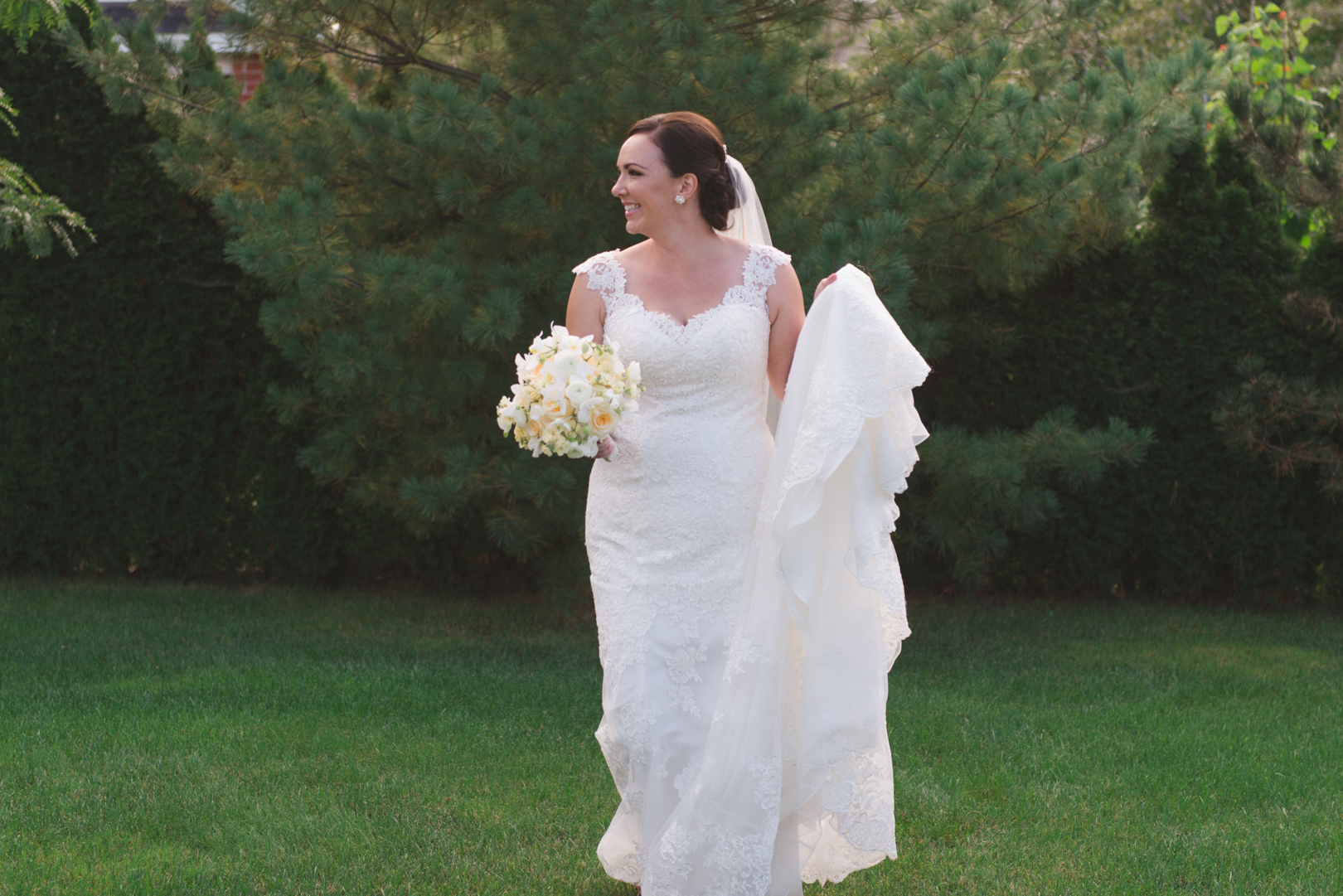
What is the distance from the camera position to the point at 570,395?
295cm

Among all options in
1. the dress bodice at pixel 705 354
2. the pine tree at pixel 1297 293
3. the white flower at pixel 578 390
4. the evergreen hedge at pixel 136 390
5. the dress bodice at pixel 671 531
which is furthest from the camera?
the evergreen hedge at pixel 136 390

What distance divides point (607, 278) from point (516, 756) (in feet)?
6.67

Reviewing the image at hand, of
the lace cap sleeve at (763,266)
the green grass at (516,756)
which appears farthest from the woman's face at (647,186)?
the green grass at (516,756)

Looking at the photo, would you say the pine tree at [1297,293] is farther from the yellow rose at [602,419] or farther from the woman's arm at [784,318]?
the yellow rose at [602,419]

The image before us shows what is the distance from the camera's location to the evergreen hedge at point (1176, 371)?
24.2 feet

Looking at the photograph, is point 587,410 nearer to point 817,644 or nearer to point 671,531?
point 671,531

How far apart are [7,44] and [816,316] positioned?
6.77 meters

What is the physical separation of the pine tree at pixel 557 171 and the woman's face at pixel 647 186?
6.95 ft

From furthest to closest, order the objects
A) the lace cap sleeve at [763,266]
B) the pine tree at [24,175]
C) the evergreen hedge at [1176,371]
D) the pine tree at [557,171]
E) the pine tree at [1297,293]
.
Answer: the evergreen hedge at [1176,371] < the pine tree at [1297,293] < the pine tree at [557,171] < the pine tree at [24,175] < the lace cap sleeve at [763,266]

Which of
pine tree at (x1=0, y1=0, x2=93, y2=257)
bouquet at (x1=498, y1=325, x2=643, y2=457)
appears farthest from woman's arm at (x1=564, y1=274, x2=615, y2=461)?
pine tree at (x1=0, y1=0, x2=93, y2=257)

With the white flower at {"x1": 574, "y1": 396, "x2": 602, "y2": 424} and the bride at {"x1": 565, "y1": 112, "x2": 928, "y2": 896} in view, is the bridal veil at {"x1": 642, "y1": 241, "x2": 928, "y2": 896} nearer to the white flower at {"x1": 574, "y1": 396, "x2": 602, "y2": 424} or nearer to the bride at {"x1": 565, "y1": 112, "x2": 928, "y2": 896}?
the bride at {"x1": 565, "y1": 112, "x2": 928, "y2": 896}

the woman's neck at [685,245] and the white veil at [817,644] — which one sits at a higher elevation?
the woman's neck at [685,245]

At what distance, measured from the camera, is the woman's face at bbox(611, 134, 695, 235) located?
3252mm

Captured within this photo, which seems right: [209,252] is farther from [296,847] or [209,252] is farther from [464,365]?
[296,847]
